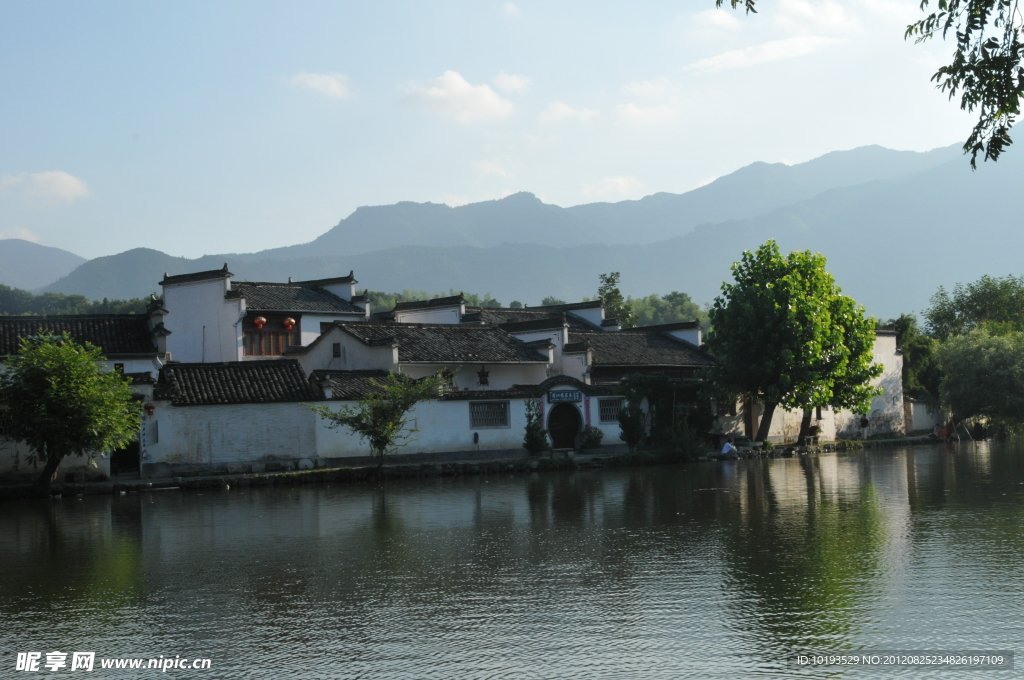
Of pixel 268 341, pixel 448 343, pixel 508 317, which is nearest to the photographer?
pixel 448 343

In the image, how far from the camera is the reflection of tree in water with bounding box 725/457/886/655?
9.77m

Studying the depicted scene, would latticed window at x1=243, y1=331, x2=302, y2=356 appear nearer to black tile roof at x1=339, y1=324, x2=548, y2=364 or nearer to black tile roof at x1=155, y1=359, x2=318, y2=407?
black tile roof at x1=339, y1=324, x2=548, y2=364

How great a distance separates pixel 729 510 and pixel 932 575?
8039mm

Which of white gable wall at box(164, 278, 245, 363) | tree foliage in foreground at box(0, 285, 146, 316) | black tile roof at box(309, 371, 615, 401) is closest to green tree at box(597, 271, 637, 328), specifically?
white gable wall at box(164, 278, 245, 363)

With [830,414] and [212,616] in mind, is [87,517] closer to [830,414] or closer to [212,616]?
[212,616]

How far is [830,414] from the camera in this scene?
4925 centimetres

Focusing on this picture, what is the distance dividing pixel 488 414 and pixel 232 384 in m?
9.62

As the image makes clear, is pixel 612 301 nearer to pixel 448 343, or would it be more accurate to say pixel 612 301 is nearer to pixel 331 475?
pixel 448 343

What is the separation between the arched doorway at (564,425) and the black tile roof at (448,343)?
3.37 metres

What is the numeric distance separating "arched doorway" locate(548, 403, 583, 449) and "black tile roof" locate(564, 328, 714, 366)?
4640 millimetres

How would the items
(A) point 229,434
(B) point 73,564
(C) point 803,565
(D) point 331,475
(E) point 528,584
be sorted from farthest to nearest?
(A) point 229,434
(D) point 331,475
(B) point 73,564
(C) point 803,565
(E) point 528,584

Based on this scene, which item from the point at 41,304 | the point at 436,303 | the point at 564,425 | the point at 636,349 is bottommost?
the point at 564,425

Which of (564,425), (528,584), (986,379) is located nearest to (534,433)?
(564,425)

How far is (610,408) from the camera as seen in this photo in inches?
1574
